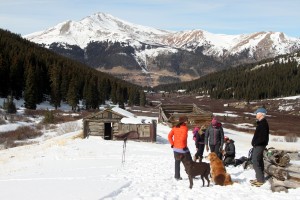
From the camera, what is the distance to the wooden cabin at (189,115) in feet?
147

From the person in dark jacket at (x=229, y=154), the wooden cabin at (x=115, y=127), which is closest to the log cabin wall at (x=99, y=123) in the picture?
the wooden cabin at (x=115, y=127)

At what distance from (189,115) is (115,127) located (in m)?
12.2

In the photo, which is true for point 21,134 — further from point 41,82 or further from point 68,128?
point 41,82

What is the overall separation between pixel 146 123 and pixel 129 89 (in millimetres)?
82804

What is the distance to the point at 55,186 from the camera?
1301 centimetres

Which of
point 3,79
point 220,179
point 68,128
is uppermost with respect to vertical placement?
point 3,79

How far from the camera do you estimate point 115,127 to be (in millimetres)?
35844

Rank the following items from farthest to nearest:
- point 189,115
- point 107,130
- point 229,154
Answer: point 189,115, point 107,130, point 229,154

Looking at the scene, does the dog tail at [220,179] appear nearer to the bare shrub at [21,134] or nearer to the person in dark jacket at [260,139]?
the person in dark jacket at [260,139]

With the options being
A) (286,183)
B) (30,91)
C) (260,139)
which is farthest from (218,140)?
(30,91)

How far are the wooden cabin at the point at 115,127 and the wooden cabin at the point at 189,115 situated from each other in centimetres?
792

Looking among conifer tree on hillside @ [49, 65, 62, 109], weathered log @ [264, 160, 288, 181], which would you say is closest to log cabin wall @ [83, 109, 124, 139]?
weathered log @ [264, 160, 288, 181]

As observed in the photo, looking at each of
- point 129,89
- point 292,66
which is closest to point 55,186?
point 129,89

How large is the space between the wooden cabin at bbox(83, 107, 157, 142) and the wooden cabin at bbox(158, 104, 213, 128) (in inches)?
312
